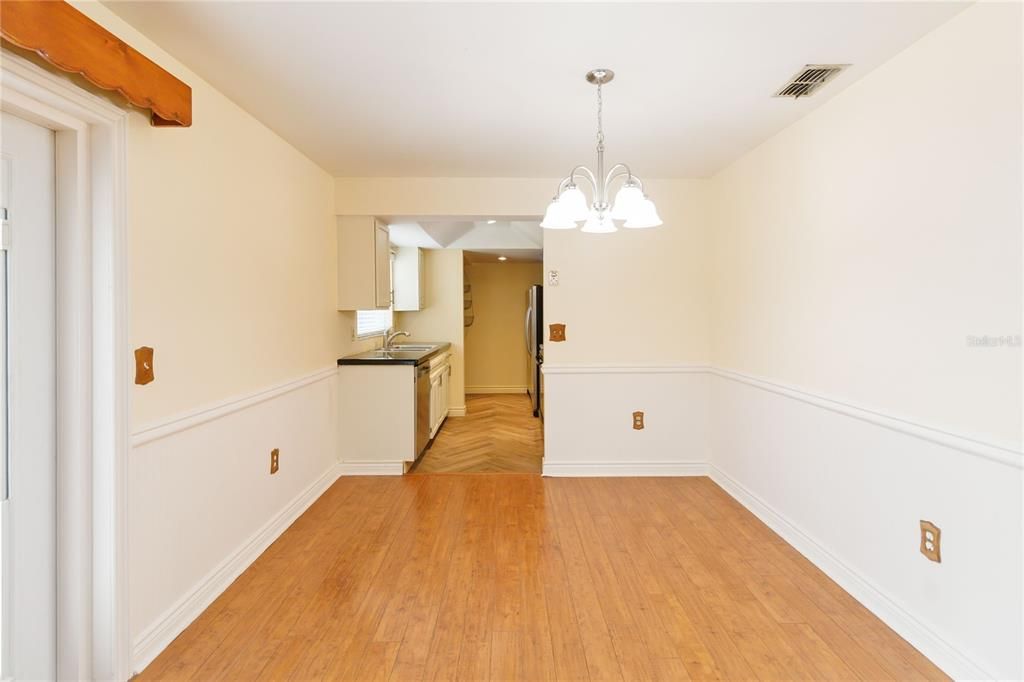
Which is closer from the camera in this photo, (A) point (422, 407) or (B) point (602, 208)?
(B) point (602, 208)

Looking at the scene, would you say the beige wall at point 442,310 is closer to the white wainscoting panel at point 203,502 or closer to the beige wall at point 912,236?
the white wainscoting panel at point 203,502

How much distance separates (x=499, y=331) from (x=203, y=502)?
6419 mm

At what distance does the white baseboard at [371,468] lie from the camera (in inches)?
165

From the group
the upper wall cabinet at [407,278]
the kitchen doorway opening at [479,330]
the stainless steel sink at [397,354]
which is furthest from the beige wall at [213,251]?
the upper wall cabinet at [407,278]

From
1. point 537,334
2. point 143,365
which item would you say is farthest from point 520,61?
point 537,334

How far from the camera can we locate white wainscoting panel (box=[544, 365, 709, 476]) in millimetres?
4156

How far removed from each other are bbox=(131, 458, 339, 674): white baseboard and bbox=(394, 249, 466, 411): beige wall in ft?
11.8

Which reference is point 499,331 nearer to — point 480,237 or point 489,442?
point 480,237

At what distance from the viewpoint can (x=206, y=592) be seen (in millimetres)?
2307

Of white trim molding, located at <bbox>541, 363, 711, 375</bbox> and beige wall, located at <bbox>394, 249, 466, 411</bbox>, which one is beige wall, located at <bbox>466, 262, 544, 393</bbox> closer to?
beige wall, located at <bbox>394, 249, 466, 411</bbox>

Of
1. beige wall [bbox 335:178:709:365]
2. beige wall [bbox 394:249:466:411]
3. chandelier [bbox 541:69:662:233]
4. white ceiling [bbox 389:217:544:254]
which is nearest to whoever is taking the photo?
chandelier [bbox 541:69:662:233]

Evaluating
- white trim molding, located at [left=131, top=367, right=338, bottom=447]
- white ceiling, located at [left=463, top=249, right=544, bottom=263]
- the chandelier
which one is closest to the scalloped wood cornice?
white trim molding, located at [left=131, top=367, right=338, bottom=447]

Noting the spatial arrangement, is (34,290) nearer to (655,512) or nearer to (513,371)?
(655,512)

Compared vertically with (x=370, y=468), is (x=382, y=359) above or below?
above
